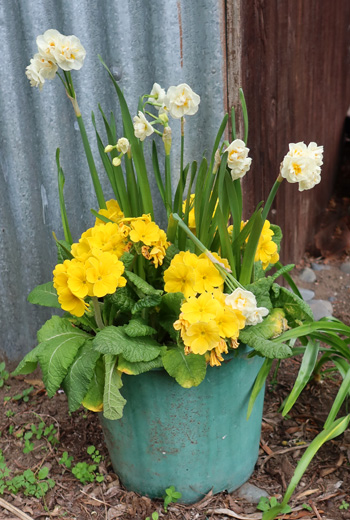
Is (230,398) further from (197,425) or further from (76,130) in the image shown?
(76,130)

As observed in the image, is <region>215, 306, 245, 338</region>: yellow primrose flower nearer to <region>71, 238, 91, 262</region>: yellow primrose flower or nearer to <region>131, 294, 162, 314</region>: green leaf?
<region>131, 294, 162, 314</region>: green leaf

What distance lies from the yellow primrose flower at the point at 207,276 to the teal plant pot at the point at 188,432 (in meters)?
0.22

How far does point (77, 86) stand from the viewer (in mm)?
2137

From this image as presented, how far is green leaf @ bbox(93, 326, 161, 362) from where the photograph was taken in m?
1.52

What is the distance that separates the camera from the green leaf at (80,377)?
1623mm

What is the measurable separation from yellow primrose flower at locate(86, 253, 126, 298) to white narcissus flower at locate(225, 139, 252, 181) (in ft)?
1.35

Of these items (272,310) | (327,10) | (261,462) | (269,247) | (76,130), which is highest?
(327,10)

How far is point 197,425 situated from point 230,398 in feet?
0.44

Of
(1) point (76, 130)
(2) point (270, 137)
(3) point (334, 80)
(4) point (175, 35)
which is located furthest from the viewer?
(3) point (334, 80)

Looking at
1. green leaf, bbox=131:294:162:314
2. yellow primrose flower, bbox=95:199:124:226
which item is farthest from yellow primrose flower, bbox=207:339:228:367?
yellow primrose flower, bbox=95:199:124:226

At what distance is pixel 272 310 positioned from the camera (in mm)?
1772

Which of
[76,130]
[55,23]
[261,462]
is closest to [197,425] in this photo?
[261,462]

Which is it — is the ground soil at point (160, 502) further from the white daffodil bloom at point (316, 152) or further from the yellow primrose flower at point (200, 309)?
the white daffodil bloom at point (316, 152)

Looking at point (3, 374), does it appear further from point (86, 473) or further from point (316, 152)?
point (316, 152)
